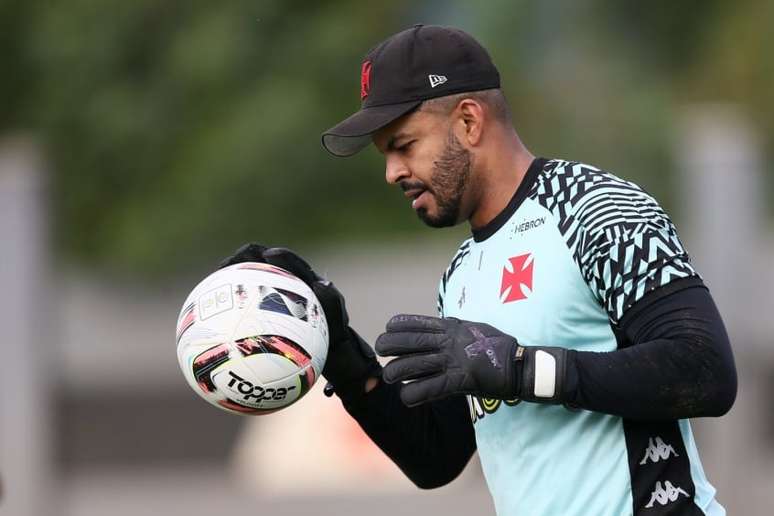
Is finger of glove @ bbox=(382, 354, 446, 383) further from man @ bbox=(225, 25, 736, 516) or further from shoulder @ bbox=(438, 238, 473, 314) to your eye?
shoulder @ bbox=(438, 238, 473, 314)

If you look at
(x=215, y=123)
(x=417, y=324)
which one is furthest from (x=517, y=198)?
(x=215, y=123)

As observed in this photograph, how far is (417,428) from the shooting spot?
405cm

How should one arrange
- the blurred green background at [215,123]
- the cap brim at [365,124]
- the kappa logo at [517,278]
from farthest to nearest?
the blurred green background at [215,123] < the cap brim at [365,124] < the kappa logo at [517,278]

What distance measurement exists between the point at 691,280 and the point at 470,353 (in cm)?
55

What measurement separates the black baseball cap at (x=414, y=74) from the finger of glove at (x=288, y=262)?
391mm

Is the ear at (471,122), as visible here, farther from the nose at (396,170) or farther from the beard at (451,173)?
the nose at (396,170)

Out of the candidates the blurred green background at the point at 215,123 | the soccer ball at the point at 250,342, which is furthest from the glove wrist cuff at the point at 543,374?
the blurred green background at the point at 215,123

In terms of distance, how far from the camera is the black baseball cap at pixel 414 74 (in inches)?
142

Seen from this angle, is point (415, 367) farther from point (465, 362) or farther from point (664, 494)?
point (664, 494)

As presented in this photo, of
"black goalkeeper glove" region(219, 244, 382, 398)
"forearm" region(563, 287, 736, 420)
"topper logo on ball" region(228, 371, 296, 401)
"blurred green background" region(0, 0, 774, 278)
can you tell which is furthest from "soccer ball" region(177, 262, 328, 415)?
"blurred green background" region(0, 0, 774, 278)

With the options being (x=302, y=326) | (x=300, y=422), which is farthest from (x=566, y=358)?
(x=300, y=422)

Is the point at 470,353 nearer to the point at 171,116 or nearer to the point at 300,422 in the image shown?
the point at 300,422

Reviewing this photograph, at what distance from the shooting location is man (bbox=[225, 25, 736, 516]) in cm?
318

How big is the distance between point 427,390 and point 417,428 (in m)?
0.73
